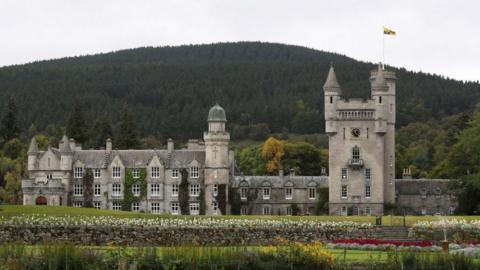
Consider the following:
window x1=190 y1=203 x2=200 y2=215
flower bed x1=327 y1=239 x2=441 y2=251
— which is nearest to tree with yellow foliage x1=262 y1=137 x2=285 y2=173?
window x1=190 y1=203 x2=200 y2=215

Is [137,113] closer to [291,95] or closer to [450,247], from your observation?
[291,95]

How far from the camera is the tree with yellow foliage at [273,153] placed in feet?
414

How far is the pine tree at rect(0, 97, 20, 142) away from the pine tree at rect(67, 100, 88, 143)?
9696 mm

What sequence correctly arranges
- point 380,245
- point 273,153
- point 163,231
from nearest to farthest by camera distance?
point 380,245 < point 163,231 < point 273,153

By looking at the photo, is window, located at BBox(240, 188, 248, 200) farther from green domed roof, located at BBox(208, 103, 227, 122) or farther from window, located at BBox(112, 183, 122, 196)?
window, located at BBox(112, 183, 122, 196)

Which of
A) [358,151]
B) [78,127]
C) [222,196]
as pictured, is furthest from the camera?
[78,127]

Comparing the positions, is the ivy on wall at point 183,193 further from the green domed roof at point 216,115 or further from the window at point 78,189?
the window at point 78,189

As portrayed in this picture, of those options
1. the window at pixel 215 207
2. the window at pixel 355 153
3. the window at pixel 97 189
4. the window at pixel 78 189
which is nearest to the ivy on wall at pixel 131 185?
the window at pixel 97 189

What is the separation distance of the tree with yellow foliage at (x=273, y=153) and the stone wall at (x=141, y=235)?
63152 mm

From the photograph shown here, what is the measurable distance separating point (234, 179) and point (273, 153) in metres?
31.3

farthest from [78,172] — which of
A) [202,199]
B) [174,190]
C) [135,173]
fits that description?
[202,199]

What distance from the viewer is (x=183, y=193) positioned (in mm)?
95625

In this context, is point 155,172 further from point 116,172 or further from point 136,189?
point 116,172

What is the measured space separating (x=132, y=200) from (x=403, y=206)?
23244mm
